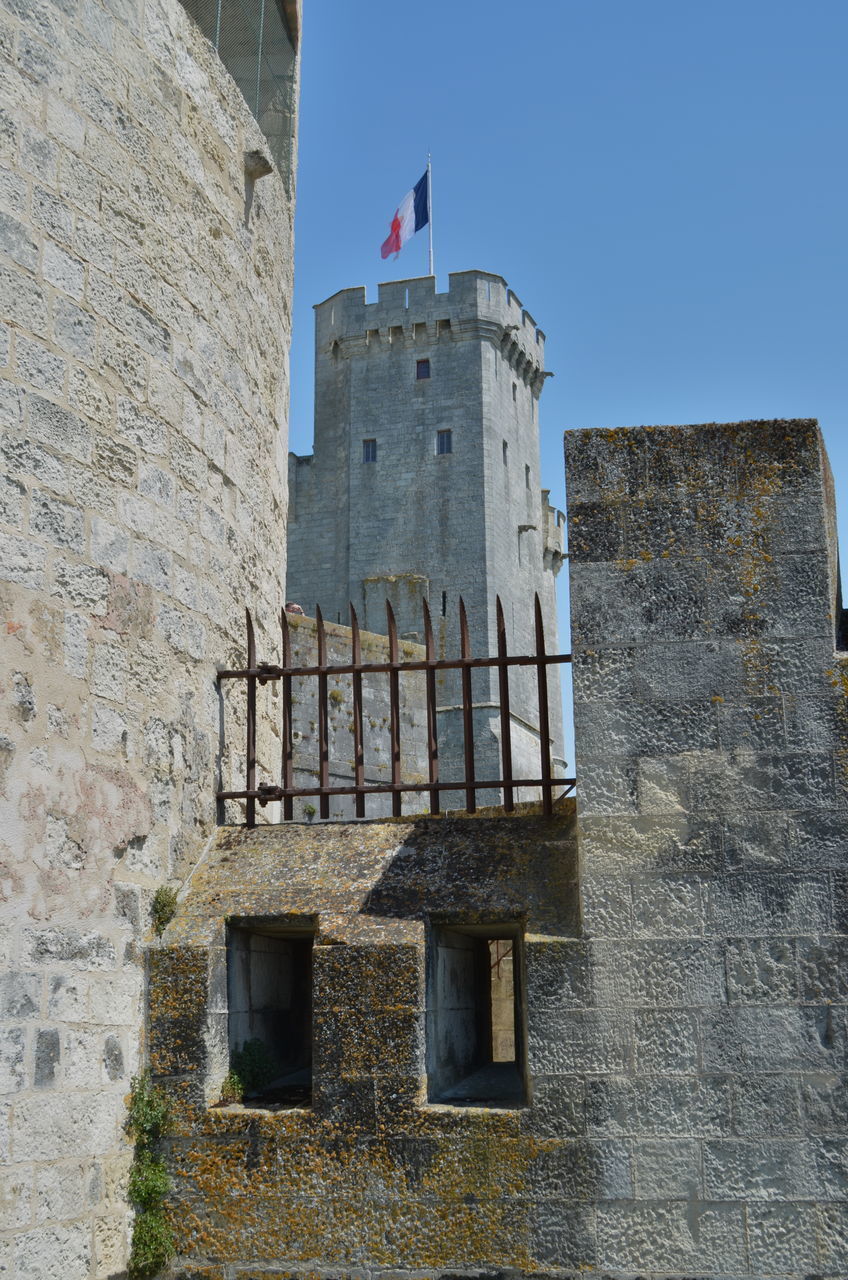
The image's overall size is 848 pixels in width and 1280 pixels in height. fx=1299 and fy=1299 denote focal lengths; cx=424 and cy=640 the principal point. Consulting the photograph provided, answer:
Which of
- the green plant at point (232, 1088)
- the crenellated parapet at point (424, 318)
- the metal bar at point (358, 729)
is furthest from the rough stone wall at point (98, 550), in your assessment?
the crenellated parapet at point (424, 318)

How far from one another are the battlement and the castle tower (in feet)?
0.13

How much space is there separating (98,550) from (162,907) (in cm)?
130

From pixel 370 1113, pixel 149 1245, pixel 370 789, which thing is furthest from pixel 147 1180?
pixel 370 789

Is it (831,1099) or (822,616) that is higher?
(822,616)

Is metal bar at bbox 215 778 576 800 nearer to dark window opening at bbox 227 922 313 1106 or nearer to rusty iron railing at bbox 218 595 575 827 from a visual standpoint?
rusty iron railing at bbox 218 595 575 827

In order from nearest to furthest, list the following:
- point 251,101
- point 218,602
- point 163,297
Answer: point 163,297, point 218,602, point 251,101

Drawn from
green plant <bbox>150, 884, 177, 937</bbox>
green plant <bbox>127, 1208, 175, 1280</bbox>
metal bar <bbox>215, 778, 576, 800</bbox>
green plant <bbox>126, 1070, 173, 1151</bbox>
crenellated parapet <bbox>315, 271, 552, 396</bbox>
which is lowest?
green plant <bbox>127, 1208, 175, 1280</bbox>

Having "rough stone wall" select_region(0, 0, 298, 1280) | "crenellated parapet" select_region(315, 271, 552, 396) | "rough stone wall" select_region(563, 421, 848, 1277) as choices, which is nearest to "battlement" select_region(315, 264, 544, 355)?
"crenellated parapet" select_region(315, 271, 552, 396)

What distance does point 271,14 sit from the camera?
264 inches

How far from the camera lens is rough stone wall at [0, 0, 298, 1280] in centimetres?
393

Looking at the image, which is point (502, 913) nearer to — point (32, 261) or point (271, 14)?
point (32, 261)

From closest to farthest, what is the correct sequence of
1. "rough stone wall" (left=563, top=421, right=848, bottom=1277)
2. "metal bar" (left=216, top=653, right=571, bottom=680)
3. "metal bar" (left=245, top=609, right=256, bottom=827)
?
"rough stone wall" (left=563, top=421, right=848, bottom=1277), "metal bar" (left=216, top=653, right=571, bottom=680), "metal bar" (left=245, top=609, right=256, bottom=827)

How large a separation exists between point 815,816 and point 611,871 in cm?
69

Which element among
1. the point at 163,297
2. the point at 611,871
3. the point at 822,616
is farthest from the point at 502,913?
the point at 163,297
